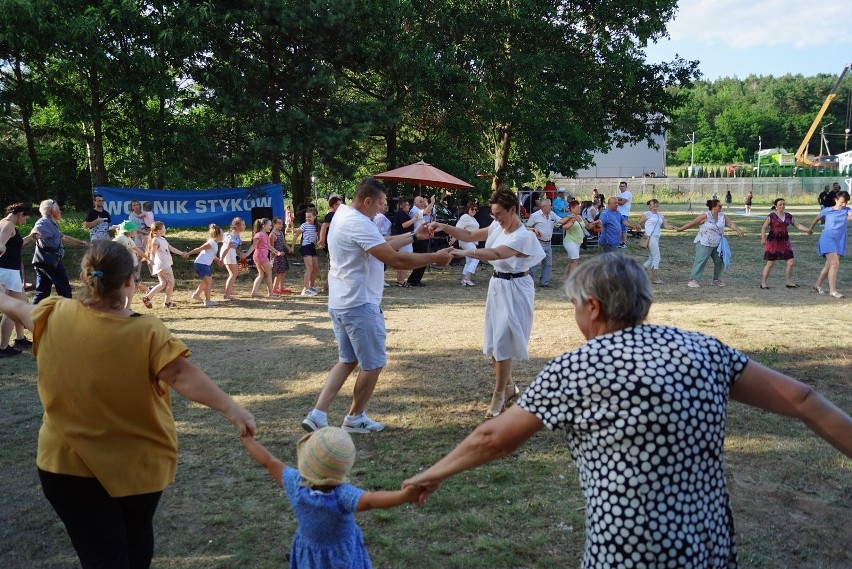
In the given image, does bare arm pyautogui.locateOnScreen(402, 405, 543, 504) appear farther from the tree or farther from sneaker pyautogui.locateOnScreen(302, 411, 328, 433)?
the tree

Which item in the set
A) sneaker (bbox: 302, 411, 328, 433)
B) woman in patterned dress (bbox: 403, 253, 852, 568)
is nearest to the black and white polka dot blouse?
woman in patterned dress (bbox: 403, 253, 852, 568)

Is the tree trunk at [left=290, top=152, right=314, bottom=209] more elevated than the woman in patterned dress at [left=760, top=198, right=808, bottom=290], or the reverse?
the tree trunk at [left=290, top=152, right=314, bottom=209]

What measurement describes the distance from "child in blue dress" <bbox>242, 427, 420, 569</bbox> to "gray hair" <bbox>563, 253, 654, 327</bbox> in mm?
946

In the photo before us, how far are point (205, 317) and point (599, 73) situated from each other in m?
17.2

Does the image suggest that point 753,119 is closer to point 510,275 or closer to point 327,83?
point 327,83

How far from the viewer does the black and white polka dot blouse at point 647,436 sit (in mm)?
2023

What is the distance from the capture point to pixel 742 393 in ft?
7.30

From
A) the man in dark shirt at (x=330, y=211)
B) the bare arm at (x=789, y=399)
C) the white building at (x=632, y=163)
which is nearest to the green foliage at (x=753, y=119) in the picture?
the white building at (x=632, y=163)

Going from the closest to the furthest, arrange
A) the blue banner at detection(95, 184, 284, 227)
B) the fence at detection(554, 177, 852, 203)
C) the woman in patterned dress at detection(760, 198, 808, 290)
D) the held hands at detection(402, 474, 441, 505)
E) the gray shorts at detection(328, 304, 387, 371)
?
the held hands at detection(402, 474, 441, 505) → the gray shorts at detection(328, 304, 387, 371) → the woman in patterned dress at detection(760, 198, 808, 290) → the blue banner at detection(95, 184, 284, 227) → the fence at detection(554, 177, 852, 203)

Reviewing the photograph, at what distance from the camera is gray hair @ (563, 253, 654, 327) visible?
2197 mm

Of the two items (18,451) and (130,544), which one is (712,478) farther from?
(18,451)

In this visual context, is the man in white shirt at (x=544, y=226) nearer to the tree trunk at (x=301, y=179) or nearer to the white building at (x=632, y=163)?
the tree trunk at (x=301, y=179)

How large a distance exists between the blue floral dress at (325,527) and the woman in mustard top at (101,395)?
0.53 m

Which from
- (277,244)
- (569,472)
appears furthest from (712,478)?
(277,244)
